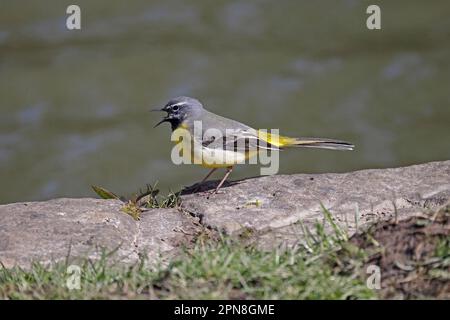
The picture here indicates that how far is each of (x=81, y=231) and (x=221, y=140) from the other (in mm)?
2156

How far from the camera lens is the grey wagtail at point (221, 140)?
27.9 ft

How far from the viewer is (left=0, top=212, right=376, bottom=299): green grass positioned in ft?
17.4

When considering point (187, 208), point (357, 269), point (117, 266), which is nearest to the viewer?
point (357, 269)

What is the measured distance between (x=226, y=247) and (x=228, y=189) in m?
2.26

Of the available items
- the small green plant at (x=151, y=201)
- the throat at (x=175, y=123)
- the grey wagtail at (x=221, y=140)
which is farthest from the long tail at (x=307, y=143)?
the small green plant at (x=151, y=201)

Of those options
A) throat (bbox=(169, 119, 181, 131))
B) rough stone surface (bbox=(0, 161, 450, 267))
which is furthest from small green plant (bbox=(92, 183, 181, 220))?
throat (bbox=(169, 119, 181, 131))

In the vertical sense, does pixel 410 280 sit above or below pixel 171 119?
below

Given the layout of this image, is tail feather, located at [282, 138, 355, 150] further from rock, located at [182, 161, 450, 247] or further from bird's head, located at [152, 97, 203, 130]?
bird's head, located at [152, 97, 203, 130]

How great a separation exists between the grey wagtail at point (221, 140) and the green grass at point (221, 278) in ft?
8.21

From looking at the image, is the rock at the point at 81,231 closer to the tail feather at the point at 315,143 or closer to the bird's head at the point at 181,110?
the bird's head at the point at 181,110
